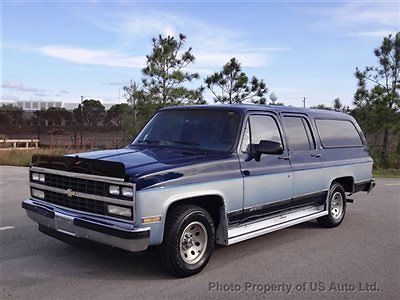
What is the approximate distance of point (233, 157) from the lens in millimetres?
5598

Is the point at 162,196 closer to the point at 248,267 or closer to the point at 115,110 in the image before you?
the point at 248,267

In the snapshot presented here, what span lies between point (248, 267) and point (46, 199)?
2.62m

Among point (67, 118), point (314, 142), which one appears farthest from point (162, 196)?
point (67, 118)

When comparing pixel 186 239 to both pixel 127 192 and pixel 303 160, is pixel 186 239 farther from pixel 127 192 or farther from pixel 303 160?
pixel 303 160

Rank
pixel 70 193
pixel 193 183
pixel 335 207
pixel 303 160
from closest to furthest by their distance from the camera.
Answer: pixel 193 183 < pixel 70 193 < pixel 303 160 < pixel 335 207

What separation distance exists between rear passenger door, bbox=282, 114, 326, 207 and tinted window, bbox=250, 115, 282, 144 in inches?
11.4

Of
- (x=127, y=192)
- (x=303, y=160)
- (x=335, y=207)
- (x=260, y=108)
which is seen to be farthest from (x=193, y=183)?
(x=335, y=207)

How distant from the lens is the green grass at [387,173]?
17.5 meters

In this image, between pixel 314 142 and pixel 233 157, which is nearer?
pixel 233 157

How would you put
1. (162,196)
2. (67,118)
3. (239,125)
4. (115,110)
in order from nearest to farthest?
(162,196), (239,125), (115,110), (67,118)

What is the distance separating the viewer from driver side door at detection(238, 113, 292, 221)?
5.72m

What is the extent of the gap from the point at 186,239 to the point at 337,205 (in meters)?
3.83

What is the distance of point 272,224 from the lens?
6172mm

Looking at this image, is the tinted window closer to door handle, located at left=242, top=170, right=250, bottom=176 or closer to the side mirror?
the side mirror
